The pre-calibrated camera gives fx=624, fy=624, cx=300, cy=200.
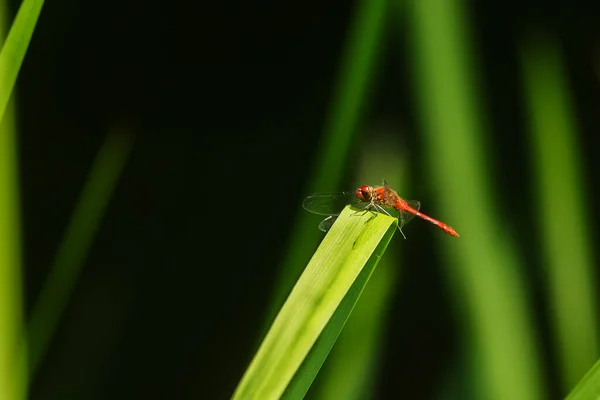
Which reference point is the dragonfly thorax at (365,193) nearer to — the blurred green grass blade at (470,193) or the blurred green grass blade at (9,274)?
the blurred green grass blade at (470,193)

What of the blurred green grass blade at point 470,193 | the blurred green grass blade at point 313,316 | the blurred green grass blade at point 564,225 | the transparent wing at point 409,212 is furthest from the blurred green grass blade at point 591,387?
the transparent wing at point 409,212

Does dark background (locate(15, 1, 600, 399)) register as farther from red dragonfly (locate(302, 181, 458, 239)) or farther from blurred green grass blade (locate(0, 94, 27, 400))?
blurred green grass blade (locate(0, 94, 27, 400))

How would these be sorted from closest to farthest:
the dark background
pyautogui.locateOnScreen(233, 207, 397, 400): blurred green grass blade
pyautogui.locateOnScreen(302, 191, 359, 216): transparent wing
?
1. pyautogui.locateOnScreen(233, 207, 397, 400): blurred green grass blade
2. pyautogui.locateOnScreen(302, 191, 359, 216): transparent wing
3. the dark background

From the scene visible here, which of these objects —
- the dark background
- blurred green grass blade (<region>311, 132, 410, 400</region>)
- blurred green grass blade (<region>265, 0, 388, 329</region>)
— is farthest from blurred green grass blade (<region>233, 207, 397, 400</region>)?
the dark background

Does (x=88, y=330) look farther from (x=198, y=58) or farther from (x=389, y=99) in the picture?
(x=389, y=99)

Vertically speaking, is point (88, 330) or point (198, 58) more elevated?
point (198, 58)

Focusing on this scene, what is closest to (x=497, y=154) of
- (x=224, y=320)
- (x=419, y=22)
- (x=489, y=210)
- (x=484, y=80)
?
(x=484, y=80)

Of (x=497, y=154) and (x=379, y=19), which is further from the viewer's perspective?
(x=497, y=154)

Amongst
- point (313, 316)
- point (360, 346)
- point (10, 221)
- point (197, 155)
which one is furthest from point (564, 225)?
point (10, 221)
